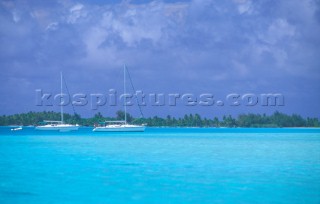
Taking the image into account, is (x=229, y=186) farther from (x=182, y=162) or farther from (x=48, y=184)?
(x=182, y=162)

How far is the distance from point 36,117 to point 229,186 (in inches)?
5886

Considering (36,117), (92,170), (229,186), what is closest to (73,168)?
(92,170)

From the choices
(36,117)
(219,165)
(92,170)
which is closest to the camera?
(92,170)

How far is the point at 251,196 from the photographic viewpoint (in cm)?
1769

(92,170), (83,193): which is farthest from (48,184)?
(92,170)

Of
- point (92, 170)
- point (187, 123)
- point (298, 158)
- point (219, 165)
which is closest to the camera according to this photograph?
point (92, 170)

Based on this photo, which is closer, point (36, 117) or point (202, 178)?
point (202, 178)

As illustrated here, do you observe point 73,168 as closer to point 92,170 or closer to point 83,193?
point 92,170

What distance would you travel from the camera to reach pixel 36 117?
16312cm

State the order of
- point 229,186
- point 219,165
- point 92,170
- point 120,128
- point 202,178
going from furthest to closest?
point 120,128
point 219,165
point 92,170
point 202,178
point 229,186

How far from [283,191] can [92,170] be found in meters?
10.3

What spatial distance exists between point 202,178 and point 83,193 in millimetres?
5824

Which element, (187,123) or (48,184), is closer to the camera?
(48,184)

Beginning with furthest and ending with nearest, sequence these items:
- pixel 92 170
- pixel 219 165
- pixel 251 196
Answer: pixel 219 165 → pixel 92 170 → pixel 251 196
